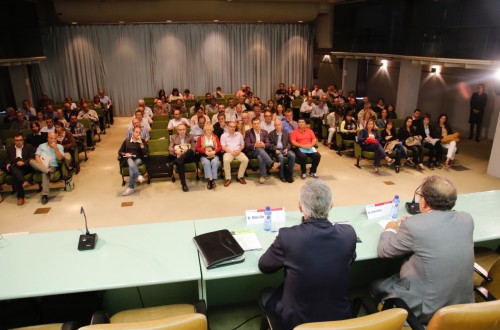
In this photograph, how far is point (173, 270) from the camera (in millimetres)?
2678

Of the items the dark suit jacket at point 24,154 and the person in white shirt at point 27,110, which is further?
the person in white shirt at point 27,110

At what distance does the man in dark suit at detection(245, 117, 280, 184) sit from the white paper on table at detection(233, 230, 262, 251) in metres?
3.94

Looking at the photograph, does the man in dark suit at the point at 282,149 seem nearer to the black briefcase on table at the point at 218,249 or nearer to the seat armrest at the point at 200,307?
the black briefcase on table at the point at 218,249

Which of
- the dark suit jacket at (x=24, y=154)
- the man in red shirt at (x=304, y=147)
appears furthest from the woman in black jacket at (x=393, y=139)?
the dark suit jacket at (x=24, y=154)

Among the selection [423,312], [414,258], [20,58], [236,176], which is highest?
[20,58]

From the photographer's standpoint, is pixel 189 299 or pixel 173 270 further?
pixel 189 299

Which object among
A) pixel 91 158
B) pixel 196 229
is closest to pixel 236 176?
pixel 91 158

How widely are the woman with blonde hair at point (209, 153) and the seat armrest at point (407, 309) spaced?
467 centimetres

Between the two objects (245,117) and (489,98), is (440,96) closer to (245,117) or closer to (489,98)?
(489,98)

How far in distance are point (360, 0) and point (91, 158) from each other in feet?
30.6

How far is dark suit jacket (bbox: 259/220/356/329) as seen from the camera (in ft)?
7.17

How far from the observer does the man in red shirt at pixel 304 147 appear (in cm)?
725

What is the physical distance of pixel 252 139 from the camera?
23.7 ft

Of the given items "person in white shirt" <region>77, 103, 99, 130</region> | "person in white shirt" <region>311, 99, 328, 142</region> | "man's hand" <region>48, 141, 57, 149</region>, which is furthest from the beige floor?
"person in white shirt" <region>77, 103, 99, 130</region>
